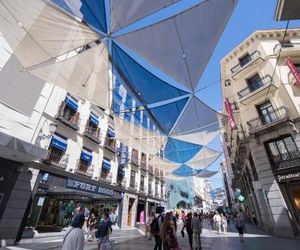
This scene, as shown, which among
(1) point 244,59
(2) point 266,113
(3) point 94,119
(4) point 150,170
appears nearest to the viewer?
(2) point 266,113

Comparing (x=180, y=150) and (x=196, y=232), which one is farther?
(x=180, y=150)

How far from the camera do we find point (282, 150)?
599 inches

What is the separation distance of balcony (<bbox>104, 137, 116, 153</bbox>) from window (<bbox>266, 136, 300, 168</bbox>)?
13743 millimetres

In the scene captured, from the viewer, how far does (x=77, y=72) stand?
27.1ft

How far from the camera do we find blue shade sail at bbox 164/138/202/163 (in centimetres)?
1439

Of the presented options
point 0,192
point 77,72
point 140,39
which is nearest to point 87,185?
point 0,192

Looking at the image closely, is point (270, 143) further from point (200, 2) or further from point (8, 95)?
point (8, 95)

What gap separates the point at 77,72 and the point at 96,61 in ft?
2.98

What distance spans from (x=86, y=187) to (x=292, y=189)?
1501cm

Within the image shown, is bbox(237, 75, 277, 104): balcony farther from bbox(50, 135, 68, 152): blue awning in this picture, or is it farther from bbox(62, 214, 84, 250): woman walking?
bbox(62, 214, 84, 250): woman walking

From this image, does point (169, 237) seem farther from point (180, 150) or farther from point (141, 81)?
point (180, 150)

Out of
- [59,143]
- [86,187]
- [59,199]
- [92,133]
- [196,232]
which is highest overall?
[92,133]

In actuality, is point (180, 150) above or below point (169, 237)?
above

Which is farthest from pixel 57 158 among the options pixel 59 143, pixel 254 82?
pixel 254 82
